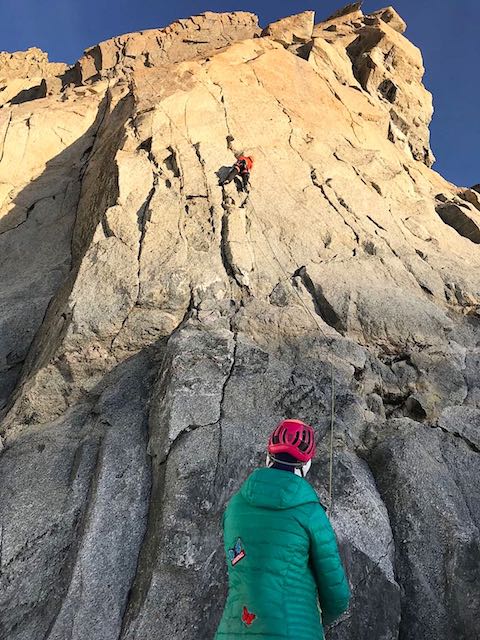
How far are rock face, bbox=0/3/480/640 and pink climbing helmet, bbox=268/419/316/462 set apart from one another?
10.9 ft

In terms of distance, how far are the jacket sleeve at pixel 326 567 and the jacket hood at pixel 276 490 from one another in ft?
0.58

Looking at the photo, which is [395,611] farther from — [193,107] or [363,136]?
[363,136]

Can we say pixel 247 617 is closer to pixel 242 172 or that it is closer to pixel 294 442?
pixel 294 442

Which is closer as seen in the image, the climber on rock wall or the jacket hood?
the jacket hood

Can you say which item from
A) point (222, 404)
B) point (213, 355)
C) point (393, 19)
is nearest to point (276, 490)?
point (222, 404)

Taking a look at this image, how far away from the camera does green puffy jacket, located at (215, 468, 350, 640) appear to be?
3.32m

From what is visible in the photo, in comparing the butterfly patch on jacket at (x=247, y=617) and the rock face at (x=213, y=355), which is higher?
the rock face at (x=213, y=355)

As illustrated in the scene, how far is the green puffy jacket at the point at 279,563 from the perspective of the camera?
3.32 m

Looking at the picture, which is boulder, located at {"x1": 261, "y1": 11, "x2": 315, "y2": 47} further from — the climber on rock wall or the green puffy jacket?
the green puffy jacket

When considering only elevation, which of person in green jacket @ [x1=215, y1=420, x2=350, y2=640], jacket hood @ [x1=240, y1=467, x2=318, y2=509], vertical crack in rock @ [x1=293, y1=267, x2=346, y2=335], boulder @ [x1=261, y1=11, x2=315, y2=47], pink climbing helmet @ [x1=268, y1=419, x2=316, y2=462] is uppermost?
boulder @ [x1=261, y1=11, x2=315, y2=47]

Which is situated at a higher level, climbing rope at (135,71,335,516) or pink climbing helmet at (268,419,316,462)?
climbing rope at (135,71,335,516)

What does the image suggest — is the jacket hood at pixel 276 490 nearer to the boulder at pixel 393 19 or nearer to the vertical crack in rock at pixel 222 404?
the vertical crack in rock at pixel 222 404

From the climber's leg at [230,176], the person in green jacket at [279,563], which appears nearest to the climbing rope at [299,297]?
the climber's leg at [230,176]

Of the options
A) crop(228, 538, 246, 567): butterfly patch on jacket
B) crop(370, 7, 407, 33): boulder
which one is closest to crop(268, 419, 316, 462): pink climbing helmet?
crop(228, 538, 246, 567): butterfly patch on jacket
